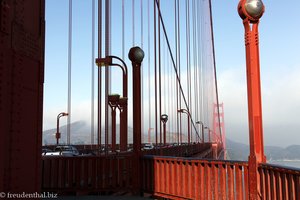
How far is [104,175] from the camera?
750cm

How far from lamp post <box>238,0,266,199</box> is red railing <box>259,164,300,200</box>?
160 millimetres

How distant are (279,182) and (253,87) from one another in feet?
5.16

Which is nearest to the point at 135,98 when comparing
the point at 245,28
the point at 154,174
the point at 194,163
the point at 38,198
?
the point at 154,174

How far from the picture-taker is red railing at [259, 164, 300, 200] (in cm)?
401

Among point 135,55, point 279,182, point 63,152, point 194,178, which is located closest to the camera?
point 279,182

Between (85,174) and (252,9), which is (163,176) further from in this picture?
(252,9)

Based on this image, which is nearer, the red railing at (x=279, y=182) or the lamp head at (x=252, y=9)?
the red railing at (x=279, y=182)

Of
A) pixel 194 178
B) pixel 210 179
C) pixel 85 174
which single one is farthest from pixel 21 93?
pixel 85 174

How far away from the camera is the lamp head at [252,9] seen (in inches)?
222

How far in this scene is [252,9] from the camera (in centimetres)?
565

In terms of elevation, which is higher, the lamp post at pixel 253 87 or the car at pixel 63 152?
the lamp post at pixel 253 87

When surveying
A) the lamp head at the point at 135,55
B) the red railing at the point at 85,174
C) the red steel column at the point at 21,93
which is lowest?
the red railing at the point at 85,174

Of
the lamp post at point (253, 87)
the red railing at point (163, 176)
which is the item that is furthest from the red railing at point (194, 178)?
the lamp post at point (253, 87)

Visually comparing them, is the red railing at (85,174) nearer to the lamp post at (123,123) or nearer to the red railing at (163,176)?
the red railing at (163,176)
